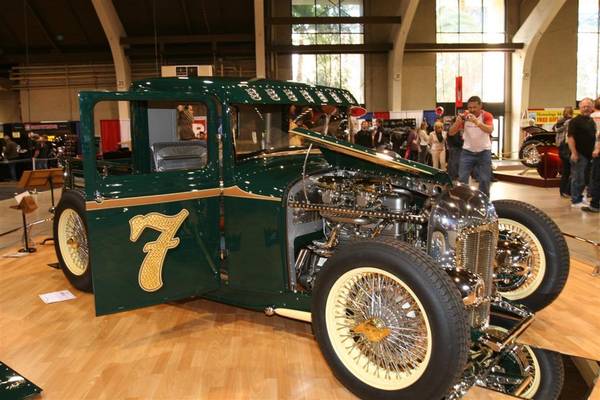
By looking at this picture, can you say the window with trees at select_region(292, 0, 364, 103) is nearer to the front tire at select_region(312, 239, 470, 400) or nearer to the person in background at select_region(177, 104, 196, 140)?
the person in background at select_region(177, 104, 196, 140)

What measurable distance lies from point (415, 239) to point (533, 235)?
A: 1.12 m

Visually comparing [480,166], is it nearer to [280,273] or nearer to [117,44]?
[280,273]

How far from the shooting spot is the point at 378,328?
2.90 meters

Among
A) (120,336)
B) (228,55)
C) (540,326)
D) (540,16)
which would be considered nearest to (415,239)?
(540,326)

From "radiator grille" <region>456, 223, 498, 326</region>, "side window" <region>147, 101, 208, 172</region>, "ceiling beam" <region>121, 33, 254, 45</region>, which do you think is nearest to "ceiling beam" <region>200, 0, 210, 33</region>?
"ceiling beam" <region>121, 33, 254, 45</region>

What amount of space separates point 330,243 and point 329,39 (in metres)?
18.8

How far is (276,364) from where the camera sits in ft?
11.2

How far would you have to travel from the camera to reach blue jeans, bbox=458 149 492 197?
266 inches

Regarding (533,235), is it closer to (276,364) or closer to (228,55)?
(276,364)

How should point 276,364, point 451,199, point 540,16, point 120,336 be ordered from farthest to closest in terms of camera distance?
1. point 540,16
2. point 120,336
3. point 276,364
4. point 451,199

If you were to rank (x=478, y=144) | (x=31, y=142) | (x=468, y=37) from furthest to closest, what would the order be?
(x=468, y=37)
(x=31, y=142)
(x=478, y=144)

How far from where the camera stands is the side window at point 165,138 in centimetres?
434

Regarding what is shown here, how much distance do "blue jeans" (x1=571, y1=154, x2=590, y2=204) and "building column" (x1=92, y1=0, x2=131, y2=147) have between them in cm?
1301

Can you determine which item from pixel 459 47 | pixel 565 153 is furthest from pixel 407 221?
pixel 459 47
